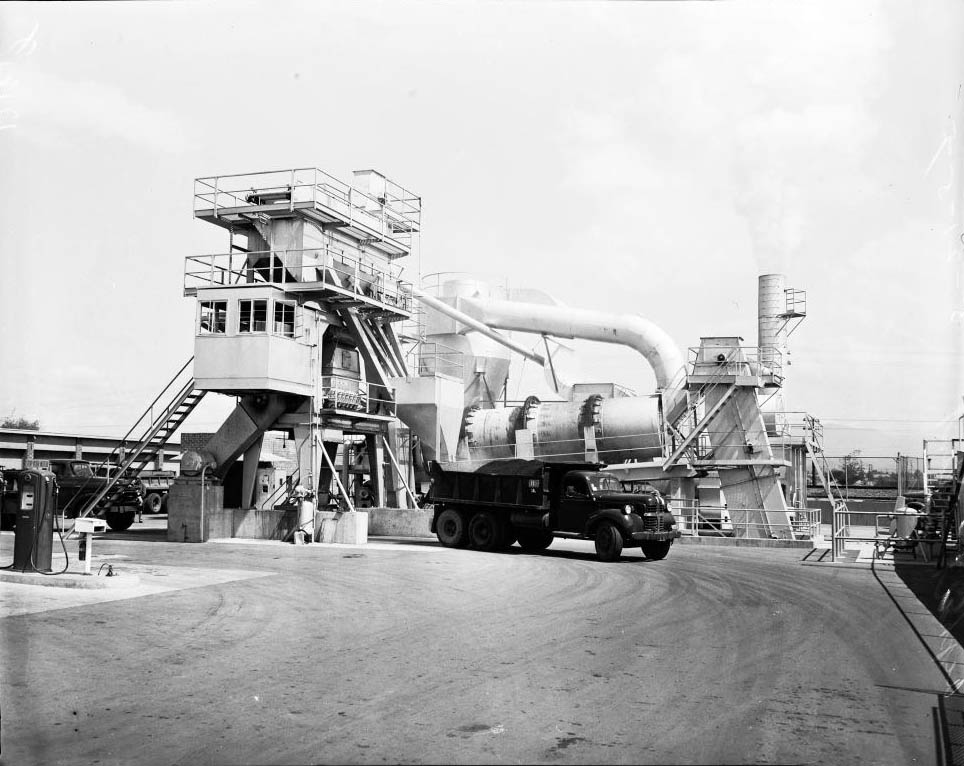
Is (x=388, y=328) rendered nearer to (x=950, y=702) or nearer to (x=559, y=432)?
(x=559, y=432)

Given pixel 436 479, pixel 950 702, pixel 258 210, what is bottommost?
pixel 950 702

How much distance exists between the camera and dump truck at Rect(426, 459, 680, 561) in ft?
66.7

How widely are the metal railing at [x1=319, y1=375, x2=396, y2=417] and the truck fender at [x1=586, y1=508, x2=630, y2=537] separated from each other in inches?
388

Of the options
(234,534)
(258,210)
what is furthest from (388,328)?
(234,534)

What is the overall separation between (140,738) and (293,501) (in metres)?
19.2

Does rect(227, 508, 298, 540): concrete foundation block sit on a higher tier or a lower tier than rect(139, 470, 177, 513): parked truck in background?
lower

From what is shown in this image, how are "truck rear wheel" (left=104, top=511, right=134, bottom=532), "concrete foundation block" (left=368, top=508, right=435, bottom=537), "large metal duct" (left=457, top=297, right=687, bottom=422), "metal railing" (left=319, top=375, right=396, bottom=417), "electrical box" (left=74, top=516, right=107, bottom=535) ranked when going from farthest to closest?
"large metal duct" (left=457, top=297, right=687, bottom=422) → "truck rear wheel" (left=104, top=511, right=134, bottom=532) → "concrete foundation block" (left=368, top=508, right=435, bottom=537) → "metal railing" (left=319, top=375, right=396, bottom=417) → "electrical box" (left=74, top=516, right=107, bottom=535)

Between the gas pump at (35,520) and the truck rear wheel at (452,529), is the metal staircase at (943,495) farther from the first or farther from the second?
the gas pump at (35,520)

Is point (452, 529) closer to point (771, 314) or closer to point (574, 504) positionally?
point (574, 504)

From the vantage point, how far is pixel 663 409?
103 ft

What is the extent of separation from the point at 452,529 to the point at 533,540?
214 centimetres

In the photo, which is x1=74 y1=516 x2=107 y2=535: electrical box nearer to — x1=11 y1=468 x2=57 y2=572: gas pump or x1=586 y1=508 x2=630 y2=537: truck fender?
x1=11 y1=468 x2=57 y2=572: gas pump

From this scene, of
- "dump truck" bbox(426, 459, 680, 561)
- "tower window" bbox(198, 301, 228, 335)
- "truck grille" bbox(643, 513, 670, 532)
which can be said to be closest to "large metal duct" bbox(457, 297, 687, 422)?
"tower window" bbox(198, 301, 228, 335)

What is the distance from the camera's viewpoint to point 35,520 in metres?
14.9
